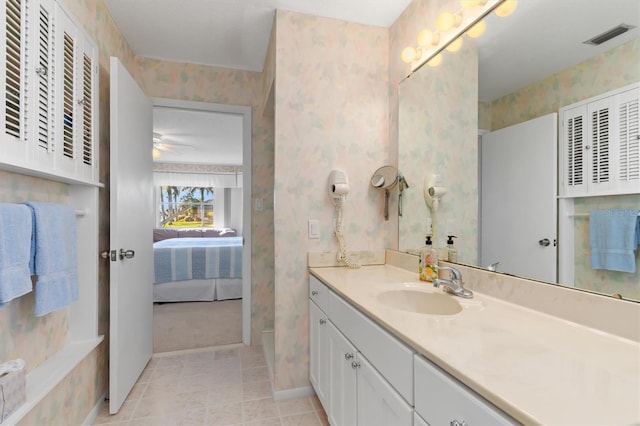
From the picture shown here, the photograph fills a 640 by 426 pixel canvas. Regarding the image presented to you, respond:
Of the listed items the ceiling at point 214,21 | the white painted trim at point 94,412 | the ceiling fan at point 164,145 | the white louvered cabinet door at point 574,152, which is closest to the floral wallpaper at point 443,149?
the white louvered cabinet door at point 574,152

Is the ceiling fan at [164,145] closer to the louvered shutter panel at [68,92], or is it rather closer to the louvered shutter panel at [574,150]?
the louvered shutter panel at [68,92]

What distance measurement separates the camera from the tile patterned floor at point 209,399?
1.70 metres

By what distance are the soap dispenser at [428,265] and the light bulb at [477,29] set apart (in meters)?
1.02

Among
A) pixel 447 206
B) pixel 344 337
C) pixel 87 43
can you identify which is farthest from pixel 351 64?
pixel 344 337

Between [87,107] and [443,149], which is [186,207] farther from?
[443,149]

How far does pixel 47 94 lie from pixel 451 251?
6.40 feet

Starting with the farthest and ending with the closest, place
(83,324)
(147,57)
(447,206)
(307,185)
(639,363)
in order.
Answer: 1. (147,57)
2. (307,185)
3. (83,324)
4. (447,206)
5. (639,363)

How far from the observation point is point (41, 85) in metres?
1.22

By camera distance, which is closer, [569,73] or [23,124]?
[569,73]

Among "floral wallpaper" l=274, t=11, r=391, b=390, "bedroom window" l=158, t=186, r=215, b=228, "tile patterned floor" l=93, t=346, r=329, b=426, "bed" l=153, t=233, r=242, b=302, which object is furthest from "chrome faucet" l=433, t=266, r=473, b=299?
"bedroom window" l=158, t=186, r=215, b=228

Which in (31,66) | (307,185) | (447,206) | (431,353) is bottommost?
(431,353)

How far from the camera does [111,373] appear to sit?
1.72 m

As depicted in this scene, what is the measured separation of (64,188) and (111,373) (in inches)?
41.9

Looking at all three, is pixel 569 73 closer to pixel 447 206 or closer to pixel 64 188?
pixel 447 206
